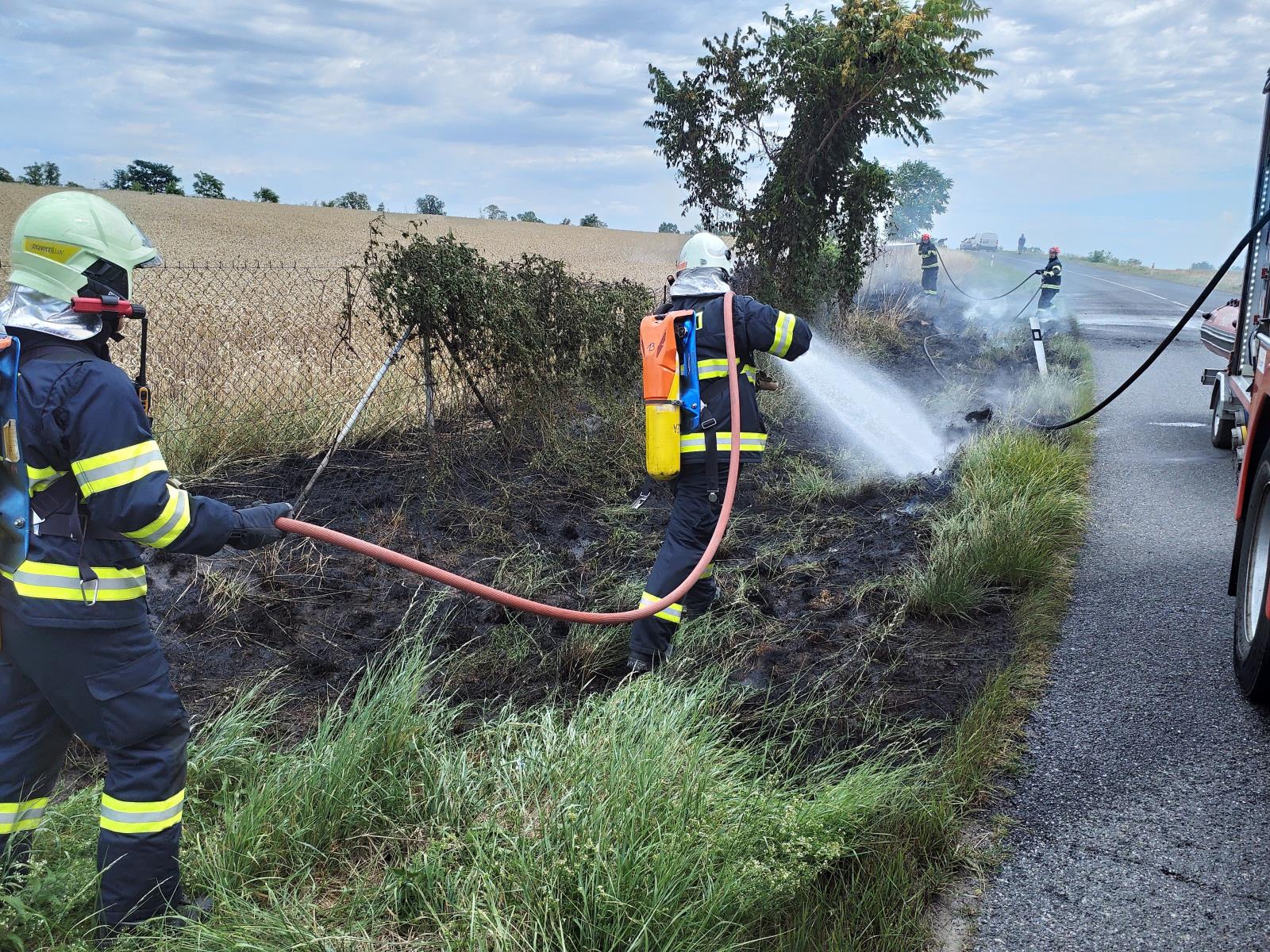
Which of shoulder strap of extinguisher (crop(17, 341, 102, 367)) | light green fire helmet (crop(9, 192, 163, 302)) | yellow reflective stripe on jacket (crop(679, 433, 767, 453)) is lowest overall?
yellow reflective stripe on jacket (crop(679, 433, 767, 453))

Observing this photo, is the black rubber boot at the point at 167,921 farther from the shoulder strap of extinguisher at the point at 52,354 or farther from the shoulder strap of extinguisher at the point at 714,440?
the shoulder strap of extinguisher at the point at 714,440

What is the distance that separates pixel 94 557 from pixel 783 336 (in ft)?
9.93

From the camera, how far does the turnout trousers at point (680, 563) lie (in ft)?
14.5

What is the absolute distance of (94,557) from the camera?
2.41m

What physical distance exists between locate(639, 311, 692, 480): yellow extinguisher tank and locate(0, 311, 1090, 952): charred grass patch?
33.1 inches

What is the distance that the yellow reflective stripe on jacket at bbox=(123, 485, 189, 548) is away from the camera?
2367 mm

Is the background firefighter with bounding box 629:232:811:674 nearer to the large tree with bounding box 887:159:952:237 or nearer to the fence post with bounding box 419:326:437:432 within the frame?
the fence post with bounding box 419:326:437:432

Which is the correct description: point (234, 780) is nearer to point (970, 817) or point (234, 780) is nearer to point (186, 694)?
point (186, 694)

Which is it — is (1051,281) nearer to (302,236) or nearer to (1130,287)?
(1130,287)

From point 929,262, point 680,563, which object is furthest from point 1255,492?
point 929,262

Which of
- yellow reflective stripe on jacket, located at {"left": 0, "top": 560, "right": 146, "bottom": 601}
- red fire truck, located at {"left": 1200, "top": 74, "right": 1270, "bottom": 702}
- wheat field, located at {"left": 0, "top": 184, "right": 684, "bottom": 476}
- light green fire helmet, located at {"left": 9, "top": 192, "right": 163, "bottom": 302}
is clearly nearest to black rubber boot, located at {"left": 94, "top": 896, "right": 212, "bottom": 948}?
yellow reflective stripe on jacket, located at {"left": 0, "top": 560, "right": 146, "bottom": 601}

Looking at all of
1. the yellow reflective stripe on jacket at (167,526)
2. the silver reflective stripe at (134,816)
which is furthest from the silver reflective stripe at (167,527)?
the silver reflective stripe at (134,816)

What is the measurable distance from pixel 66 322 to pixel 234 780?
1.63 meters

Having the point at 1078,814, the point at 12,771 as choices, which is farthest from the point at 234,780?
the point at 1078,814
